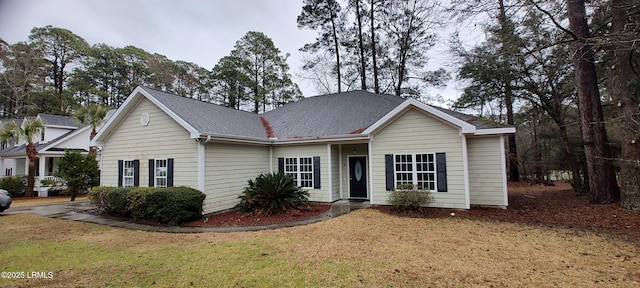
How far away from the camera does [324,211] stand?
959cm

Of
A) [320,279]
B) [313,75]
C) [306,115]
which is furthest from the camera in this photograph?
[313,75]

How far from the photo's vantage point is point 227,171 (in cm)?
1002

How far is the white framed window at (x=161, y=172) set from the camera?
9.99 m

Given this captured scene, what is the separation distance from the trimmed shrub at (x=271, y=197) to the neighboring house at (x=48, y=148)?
17529 millimetres

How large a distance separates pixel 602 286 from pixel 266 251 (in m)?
5.27

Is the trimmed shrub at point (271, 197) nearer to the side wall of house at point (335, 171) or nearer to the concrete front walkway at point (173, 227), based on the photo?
the concrete front walkway at point (173, 227)

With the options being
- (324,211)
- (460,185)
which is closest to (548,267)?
(460,185)

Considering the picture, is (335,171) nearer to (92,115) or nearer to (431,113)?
(431,113)

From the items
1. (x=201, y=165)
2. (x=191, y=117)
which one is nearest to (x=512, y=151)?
(x=201, y=165)

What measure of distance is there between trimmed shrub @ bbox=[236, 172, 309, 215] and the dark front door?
3123 millimetres

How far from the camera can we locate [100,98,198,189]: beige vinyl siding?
9.38m

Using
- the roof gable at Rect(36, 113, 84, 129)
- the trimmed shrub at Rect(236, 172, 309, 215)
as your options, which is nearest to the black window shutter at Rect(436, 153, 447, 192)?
the trimmed shrub at Rect(236, 172, 309, 215)

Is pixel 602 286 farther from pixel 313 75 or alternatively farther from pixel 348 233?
pixel 313 75

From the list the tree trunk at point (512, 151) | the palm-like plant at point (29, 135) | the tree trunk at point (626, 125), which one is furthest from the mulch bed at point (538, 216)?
the palm-like plant at point (29, 135)
